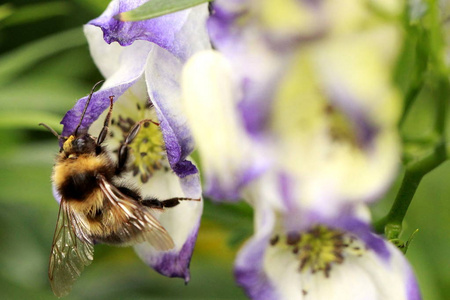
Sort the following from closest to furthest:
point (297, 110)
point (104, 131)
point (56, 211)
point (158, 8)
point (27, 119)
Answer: point (297, 110), point (158, 8), point (104, 131), point (27, 119), point (56, 211)

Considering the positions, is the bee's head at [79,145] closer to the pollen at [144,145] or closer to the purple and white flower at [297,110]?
the pollen at [144,145]

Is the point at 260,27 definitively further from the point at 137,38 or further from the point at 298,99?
the point at 137,38

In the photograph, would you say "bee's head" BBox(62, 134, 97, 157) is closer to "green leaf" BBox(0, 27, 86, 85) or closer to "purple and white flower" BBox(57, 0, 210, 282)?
"purple and white flower" BBox(57, 0, 210, 282)

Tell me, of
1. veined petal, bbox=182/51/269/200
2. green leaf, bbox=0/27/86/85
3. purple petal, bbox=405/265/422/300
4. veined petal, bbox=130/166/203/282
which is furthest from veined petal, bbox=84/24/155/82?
green leaf, bbox=0/27/86/85

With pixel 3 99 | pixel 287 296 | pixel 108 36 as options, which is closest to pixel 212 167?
pixel 287 296

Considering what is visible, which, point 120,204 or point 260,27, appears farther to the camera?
point 120,204

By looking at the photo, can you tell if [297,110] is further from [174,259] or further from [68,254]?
[68,254]

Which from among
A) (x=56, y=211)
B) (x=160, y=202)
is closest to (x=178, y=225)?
(x=160, y=202)
